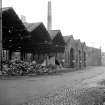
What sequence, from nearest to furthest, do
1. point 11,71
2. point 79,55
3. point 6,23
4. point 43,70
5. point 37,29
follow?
1. point 11,71
2. point 6,23
3. point 43,70
4. point 37,29
5. point 79,55

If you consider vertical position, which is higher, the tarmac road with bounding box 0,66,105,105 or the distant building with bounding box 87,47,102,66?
the distant building with bounding box 87,47,102,66

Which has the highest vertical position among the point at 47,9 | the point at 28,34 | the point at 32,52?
the point at 47,9

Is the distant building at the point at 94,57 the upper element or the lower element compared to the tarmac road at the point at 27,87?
upper

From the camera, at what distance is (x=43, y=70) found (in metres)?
28.2

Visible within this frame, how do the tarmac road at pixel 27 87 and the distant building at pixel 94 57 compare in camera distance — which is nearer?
the tarmac road at pixel 27 87

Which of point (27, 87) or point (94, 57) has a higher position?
point (94, 57)

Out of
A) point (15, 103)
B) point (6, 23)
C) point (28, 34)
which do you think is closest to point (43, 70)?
point (28, 34)

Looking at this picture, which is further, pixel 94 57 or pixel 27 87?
pixel 94 57

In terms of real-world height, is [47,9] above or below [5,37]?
above

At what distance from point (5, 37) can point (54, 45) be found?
32.5 ft

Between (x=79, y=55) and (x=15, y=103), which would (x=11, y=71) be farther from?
(x=79, y=55)

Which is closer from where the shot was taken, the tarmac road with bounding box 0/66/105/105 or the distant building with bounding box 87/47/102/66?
the tarmac road with bounding box 0/66/105/105

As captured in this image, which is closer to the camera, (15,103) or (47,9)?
(15,103)

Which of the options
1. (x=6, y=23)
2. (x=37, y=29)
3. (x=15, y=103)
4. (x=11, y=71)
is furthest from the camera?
(x=37, y=29)
